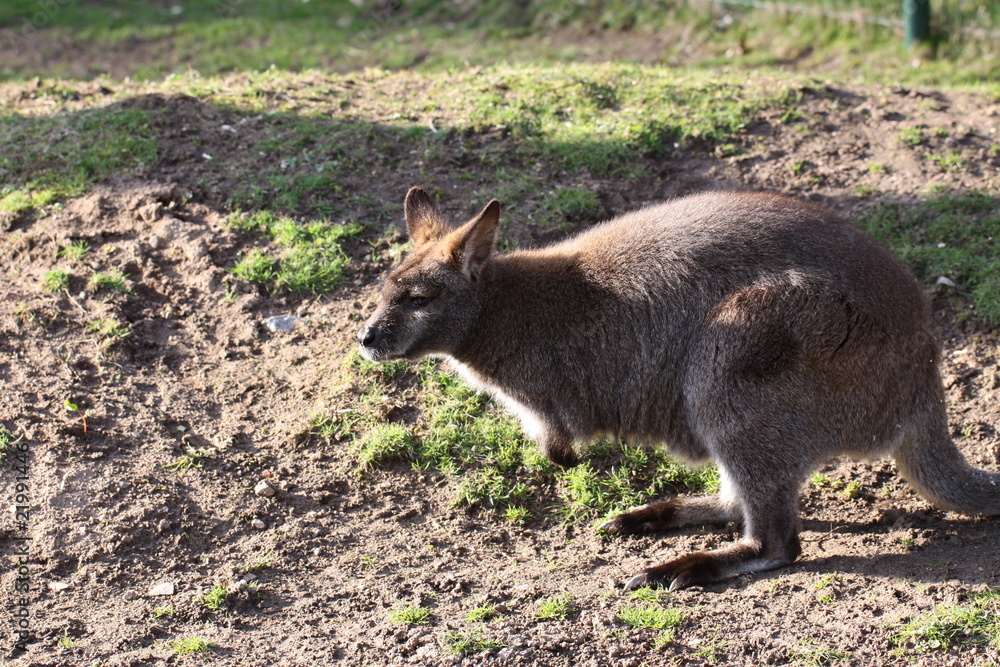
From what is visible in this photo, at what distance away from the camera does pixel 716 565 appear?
13.9ft

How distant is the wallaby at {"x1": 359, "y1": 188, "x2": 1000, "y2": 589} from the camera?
4.09m

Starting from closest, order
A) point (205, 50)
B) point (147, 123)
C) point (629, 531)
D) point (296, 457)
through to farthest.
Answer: point (629, 531) → point (296, 457) → point (147, 123) → point (205, 50)

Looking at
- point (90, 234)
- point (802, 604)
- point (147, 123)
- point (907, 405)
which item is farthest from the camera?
point (147, 123)

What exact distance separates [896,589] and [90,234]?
16.2 ft

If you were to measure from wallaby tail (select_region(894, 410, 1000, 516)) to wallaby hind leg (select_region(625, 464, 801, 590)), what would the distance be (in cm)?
63

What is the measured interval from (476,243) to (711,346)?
1.17 m

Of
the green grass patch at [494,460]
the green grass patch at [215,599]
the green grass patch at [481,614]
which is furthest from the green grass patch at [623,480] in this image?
the green grass patch at [215,599]

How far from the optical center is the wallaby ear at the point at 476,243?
446 centimetres

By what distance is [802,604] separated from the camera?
3.96 meters

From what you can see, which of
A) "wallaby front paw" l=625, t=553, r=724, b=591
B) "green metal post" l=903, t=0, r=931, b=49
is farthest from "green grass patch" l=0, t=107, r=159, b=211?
"green metal post" l=903, t=0, r=931, b=49

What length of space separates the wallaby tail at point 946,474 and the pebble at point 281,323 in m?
3.33

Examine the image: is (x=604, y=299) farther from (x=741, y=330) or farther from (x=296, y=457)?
(x=296, y=457)

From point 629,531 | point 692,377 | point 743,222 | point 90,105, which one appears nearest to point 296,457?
point 629,531

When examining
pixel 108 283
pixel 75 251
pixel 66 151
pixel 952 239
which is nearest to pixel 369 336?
pixel 108 283
